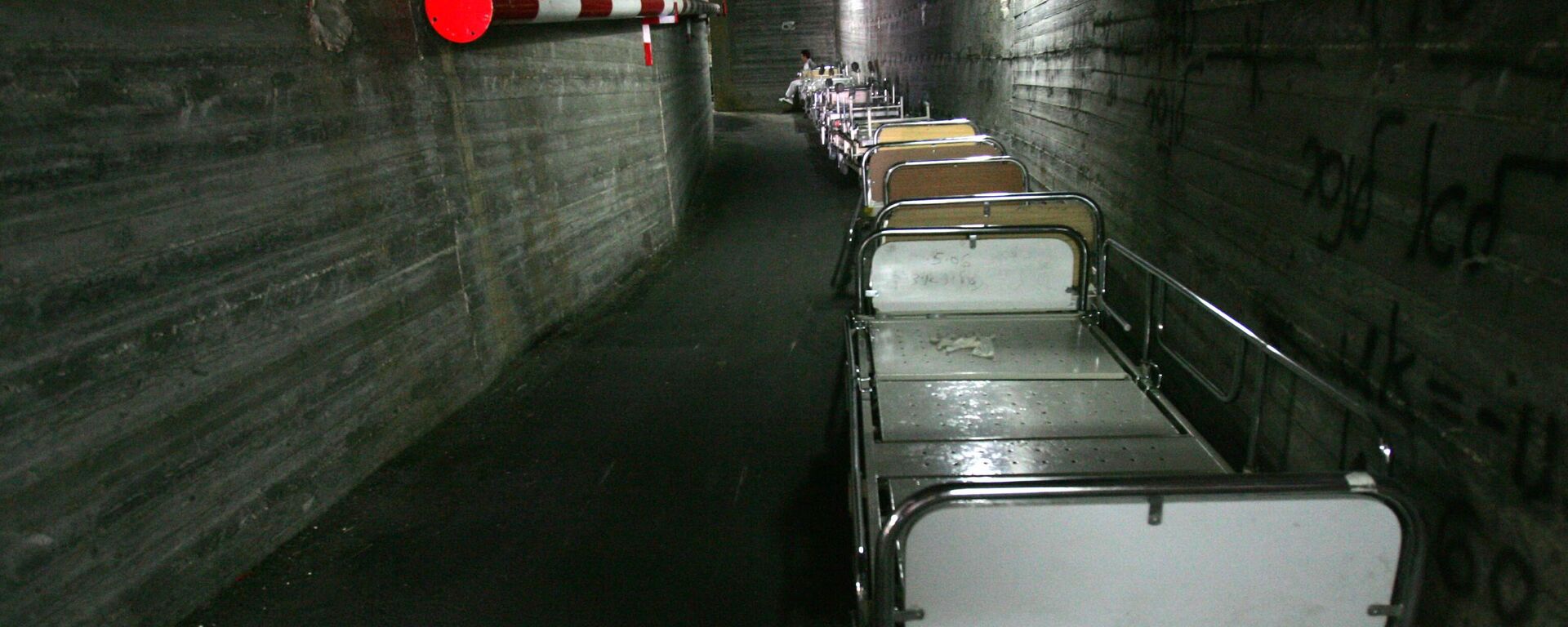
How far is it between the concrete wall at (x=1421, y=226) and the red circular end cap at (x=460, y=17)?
3.16m

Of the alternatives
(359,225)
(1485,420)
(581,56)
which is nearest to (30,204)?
(359,225)

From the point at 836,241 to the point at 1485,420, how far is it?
6.23 meters

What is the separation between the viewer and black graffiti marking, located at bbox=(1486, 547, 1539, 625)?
1.70 m

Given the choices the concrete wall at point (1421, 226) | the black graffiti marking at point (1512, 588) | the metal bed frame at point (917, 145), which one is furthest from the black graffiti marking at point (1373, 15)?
the metal bed frame at point (917, 145)

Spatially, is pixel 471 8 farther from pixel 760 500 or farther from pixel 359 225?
pixel 760 500

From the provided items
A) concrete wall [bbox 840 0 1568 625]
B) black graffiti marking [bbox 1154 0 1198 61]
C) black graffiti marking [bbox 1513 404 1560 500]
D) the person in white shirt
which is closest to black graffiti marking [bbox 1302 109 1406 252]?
concrete wall [bbox 840 0 1568 625]

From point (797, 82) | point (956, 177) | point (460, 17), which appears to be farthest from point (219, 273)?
point (797, 82)

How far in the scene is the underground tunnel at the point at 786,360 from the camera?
1.74 metres

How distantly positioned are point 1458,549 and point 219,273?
11.7 ft

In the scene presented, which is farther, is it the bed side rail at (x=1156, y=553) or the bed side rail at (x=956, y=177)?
the bed side rail at (x=956, y=177)

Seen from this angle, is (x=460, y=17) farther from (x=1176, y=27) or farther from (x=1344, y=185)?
(x=1344, y=185)

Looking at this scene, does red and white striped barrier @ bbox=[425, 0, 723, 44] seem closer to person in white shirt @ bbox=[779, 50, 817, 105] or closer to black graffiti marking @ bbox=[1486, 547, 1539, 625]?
black graffiti marking @ bbox=[1486, 547, 1539, 625]

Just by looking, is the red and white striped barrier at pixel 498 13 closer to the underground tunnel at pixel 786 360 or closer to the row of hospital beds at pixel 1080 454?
the underground tunnel at pixel 786 360

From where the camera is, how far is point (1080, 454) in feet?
8.44
